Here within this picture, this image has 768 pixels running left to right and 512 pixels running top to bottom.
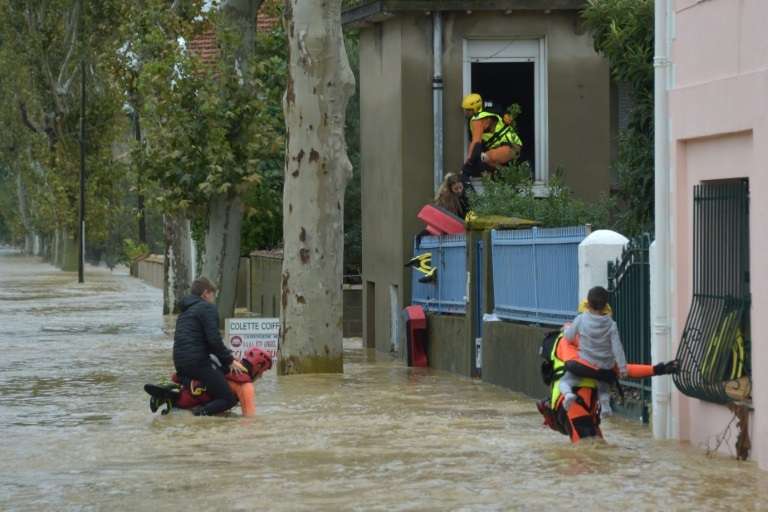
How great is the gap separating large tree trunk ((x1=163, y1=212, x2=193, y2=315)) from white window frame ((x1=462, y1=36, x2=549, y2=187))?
15833 mm

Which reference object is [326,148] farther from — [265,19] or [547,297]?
[265,19]

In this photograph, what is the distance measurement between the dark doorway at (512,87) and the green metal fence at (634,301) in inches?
370

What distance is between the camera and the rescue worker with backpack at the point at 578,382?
13750 mm

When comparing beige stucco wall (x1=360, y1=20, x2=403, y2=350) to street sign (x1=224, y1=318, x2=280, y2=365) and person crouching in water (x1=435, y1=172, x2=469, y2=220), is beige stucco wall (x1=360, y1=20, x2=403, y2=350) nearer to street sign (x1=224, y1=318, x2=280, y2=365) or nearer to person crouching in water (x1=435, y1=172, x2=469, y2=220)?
person crouching in water (x1=435, y1=172, x2=469, y2=220)

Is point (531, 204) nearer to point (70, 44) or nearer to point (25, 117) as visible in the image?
point (70, 44)

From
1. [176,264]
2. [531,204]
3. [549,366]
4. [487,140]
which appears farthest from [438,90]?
[176,264]

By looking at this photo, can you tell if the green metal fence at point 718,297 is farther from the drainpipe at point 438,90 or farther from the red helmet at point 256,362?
the drainpipe at point 438,90

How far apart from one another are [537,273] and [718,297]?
5.84m

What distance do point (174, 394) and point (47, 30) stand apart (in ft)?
184

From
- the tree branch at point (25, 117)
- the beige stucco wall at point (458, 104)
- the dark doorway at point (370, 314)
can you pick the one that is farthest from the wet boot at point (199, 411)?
the tree branch at point (25, 117)

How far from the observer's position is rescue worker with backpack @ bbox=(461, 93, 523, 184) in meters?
24.7

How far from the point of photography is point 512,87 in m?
26.0

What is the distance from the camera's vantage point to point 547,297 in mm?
19062

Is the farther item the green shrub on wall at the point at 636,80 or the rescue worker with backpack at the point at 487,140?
the rescue worker with backpack at the point at 487,140
